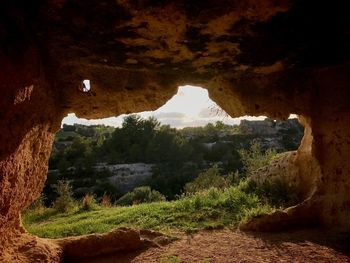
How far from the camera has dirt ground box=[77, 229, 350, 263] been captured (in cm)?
427

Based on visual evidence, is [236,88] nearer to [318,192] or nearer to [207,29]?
[207,29]

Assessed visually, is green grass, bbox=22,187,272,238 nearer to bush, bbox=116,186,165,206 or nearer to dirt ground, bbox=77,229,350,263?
dirt ground, bbox=77,229,350,263

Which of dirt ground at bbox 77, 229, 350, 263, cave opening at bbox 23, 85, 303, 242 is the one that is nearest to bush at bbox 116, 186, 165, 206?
cave opening at bbox 23, 85, 303, 242

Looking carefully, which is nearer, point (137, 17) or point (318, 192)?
point (137, 17)

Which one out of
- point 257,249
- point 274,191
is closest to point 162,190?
point 274,191

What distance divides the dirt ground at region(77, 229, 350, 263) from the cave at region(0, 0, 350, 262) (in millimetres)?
357

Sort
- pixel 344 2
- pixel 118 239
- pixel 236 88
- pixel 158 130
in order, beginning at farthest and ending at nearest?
pixel 158 130 → pixel 236 88 → pixel 118 239 → pixel 344 2

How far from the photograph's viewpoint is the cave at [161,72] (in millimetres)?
3309

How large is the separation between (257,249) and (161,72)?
2878 mm

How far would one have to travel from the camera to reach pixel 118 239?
4.70 m

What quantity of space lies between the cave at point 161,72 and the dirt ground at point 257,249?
1.17ft

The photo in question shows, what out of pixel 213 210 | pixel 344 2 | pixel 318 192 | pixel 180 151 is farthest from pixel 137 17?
pixel 180 151

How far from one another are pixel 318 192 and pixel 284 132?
24.6 m

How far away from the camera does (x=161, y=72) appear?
4.96 metres
